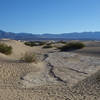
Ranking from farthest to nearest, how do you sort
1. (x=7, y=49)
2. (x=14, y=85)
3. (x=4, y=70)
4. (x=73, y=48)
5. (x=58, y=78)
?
1. (x=73, y=48)
2. (x=7, y=49)
3. (x=4, y=70)
4. (x=58, y=78)
5. (x=14, y=85)

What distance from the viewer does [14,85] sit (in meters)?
10.9

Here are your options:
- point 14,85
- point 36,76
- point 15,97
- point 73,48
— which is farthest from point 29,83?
point 73,48

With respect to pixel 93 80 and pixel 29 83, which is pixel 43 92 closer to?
pixel 29 83

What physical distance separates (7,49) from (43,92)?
16224mm

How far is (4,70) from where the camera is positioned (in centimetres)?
1409

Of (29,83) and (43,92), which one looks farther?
(29,83)

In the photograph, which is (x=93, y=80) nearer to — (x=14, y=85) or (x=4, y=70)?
(x=14, y=85)

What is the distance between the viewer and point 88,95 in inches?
353

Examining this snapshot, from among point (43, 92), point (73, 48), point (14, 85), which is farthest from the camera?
point (73, 48)

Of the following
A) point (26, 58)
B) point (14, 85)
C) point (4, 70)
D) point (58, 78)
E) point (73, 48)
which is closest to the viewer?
point (14, 85)

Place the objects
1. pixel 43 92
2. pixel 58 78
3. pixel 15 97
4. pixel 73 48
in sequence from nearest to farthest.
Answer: pixel 15 97, pixel 43 92, pixel 58 78, pixel 73 48

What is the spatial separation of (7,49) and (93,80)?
15747mm

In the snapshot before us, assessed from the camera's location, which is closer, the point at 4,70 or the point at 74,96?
the point at 74,96

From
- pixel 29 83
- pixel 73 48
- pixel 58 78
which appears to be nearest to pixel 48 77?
pixel 58 78
